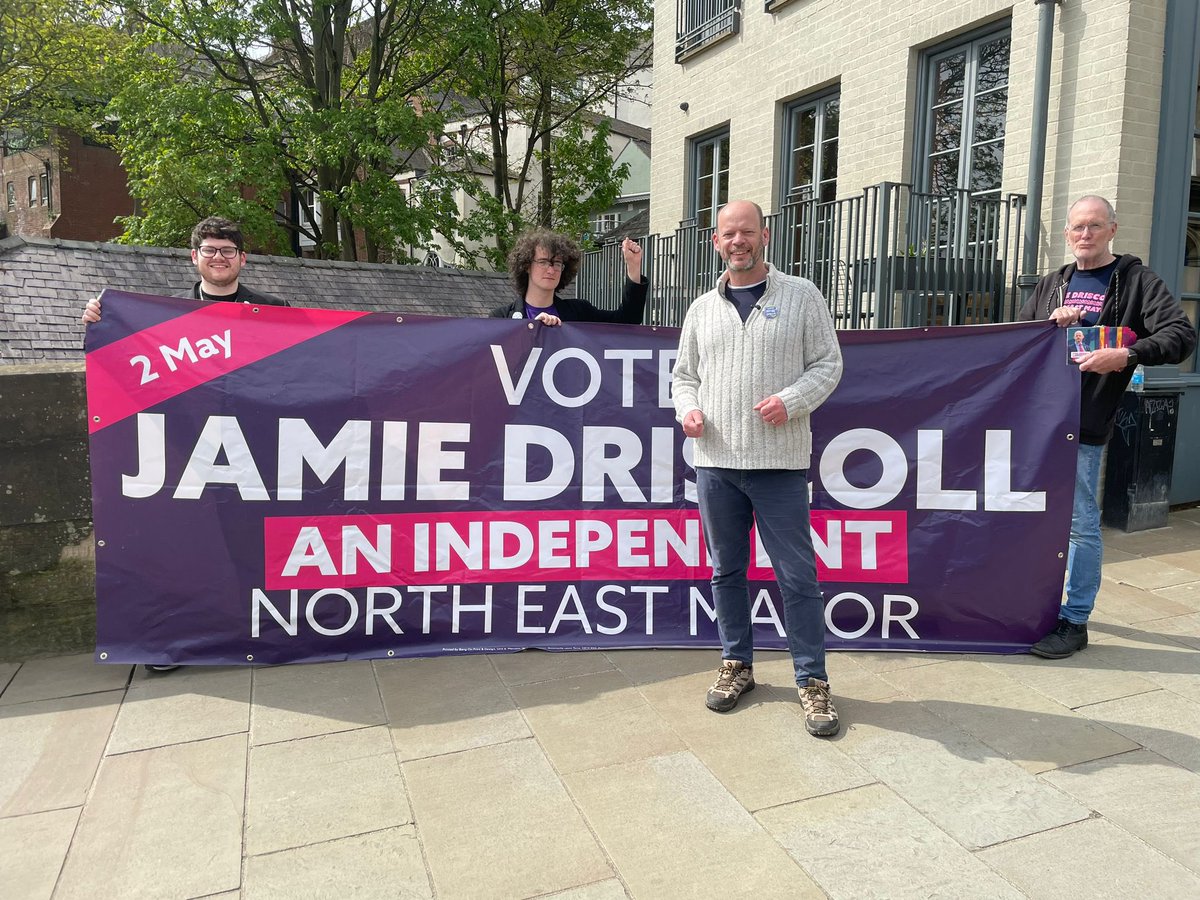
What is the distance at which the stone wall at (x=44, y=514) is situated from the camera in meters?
3.81

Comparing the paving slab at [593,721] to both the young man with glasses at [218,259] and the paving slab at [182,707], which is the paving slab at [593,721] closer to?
the paving slab at [182,707]

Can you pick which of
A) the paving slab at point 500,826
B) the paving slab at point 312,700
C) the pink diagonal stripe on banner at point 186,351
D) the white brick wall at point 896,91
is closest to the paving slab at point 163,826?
the paving slab at point 312,700

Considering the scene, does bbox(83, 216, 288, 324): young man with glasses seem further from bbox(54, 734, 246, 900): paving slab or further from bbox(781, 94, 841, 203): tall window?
bbox(781, 94, 841, 203): tall window

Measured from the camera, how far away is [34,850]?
2527 millimetres

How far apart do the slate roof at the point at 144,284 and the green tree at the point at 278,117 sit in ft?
14.2

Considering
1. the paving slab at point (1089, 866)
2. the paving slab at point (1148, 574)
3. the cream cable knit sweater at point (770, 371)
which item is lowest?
the paving slab at point (1089, 866)

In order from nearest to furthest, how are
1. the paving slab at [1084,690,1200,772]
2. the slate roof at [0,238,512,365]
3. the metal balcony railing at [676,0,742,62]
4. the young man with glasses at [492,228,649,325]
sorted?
the paving slab at [1084,690,1200,772] → the young man with glasses at [492,228,649,325] → the slate roof at [0,238,512,365] → the metal balcony railing at [676,0,742,62]

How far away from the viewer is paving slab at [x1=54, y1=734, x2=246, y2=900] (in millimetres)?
2375

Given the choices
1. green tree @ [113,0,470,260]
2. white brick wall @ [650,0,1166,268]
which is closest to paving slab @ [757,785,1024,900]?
white brick wall @ [650,0,1166,268]

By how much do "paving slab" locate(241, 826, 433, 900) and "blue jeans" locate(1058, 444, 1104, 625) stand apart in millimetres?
3014

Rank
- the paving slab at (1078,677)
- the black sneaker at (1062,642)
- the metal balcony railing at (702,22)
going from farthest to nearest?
the metal balcony railing at (702,22) → the black sneaker at (1062,642) → the paving slab at (1078,677)

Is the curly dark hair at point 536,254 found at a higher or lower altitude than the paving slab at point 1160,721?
higher

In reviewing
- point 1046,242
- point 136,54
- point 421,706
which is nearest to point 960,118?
→ point 1046,242

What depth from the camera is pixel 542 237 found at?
4309 millimetres
